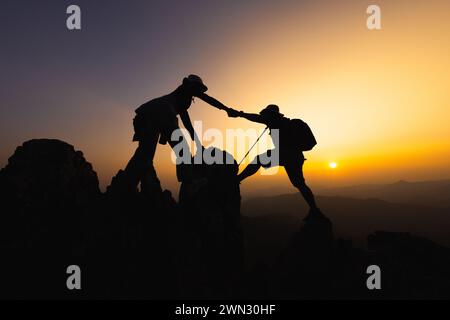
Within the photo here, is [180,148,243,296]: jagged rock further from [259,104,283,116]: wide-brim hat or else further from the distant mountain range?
the distant mountain range

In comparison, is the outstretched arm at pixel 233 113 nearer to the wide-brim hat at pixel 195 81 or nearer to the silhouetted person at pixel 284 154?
the silhouetted person at pixel 284 154

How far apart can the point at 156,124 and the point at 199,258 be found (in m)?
4.31

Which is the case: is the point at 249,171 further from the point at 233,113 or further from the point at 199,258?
the point at 199,258

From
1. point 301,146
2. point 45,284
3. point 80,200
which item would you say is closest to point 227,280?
point 301,146

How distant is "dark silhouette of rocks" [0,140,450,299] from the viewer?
802 cm

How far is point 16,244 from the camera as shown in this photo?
12.4 meters

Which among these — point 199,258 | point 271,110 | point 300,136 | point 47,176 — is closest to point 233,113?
point 271,110

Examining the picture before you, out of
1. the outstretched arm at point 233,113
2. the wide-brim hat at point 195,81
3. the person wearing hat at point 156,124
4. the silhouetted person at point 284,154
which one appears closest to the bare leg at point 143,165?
the person wearing hat at point 156,124

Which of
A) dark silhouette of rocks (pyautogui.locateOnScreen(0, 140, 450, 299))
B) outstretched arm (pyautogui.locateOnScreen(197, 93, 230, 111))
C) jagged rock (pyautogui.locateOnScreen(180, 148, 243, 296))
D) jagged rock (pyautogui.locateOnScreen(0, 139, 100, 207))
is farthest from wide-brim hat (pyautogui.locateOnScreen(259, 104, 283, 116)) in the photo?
jagged rock (pyautogui.locateOnScreen(0, 139, 100, 207))

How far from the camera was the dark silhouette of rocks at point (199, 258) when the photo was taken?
802 centimetres

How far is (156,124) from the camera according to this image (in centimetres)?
795

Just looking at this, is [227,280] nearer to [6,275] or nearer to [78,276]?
[78,276]

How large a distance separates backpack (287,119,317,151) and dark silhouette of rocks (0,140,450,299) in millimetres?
2421
